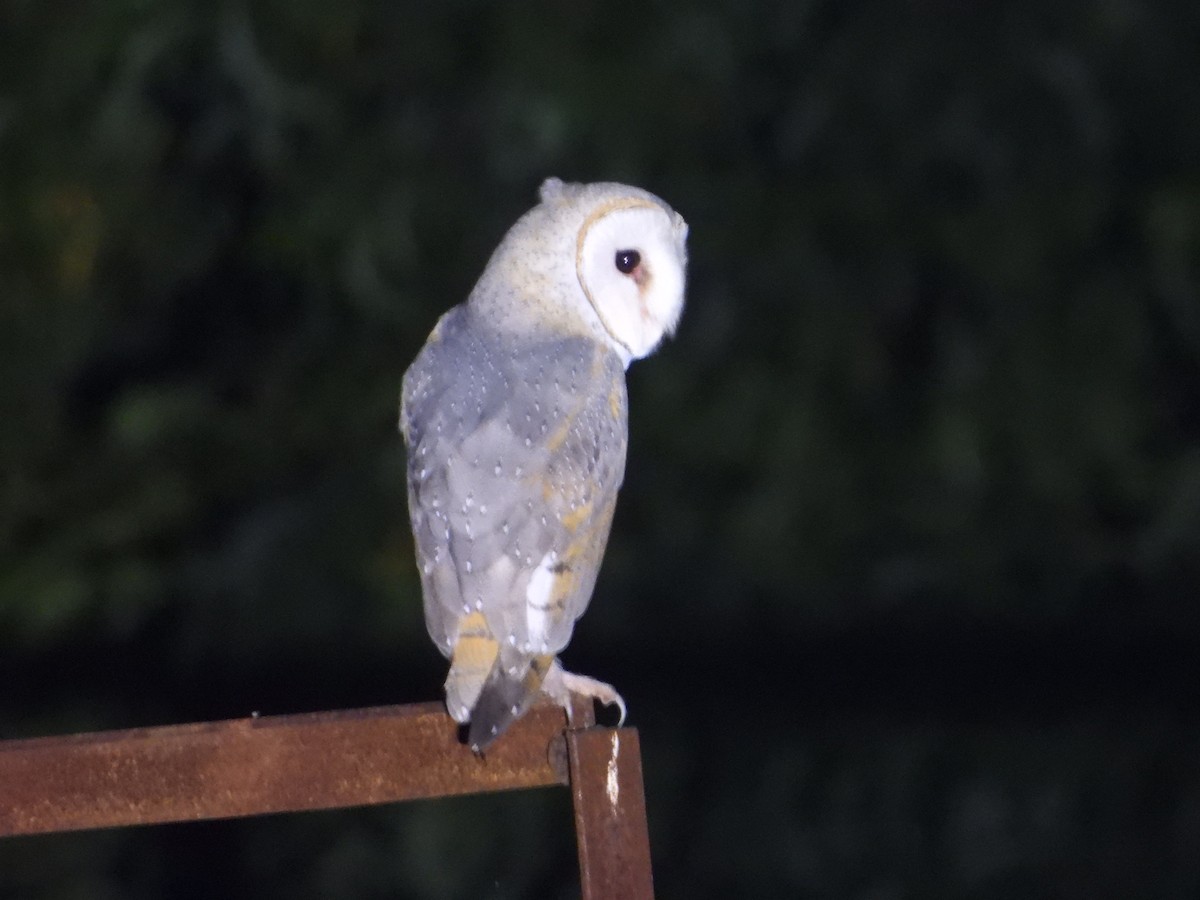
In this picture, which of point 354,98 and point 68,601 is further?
point 354,98

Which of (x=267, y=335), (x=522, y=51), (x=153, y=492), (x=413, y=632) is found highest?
(x=522, y=51)

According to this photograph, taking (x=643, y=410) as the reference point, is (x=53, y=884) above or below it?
below

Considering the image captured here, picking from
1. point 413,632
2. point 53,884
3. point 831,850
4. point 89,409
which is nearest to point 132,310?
point 89,409

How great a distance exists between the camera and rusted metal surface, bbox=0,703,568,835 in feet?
3.29

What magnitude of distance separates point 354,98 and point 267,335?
0.53 meters

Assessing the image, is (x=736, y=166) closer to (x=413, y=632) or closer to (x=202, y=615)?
(x=413, y=632)

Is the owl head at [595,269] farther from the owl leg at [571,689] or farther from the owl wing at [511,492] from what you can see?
the owl leg at [571,689]

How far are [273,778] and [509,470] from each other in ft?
1.34

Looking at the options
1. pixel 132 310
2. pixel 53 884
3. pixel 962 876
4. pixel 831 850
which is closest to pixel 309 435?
pixel 132 310

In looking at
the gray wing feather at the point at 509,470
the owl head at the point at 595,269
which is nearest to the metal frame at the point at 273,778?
the gray wing feather at the point at 509,470

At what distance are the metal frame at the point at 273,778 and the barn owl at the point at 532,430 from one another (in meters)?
0.12

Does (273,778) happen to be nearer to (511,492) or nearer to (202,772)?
(202,772)

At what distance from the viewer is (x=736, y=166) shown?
10.7 ft

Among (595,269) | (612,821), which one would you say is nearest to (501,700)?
(612,821)
